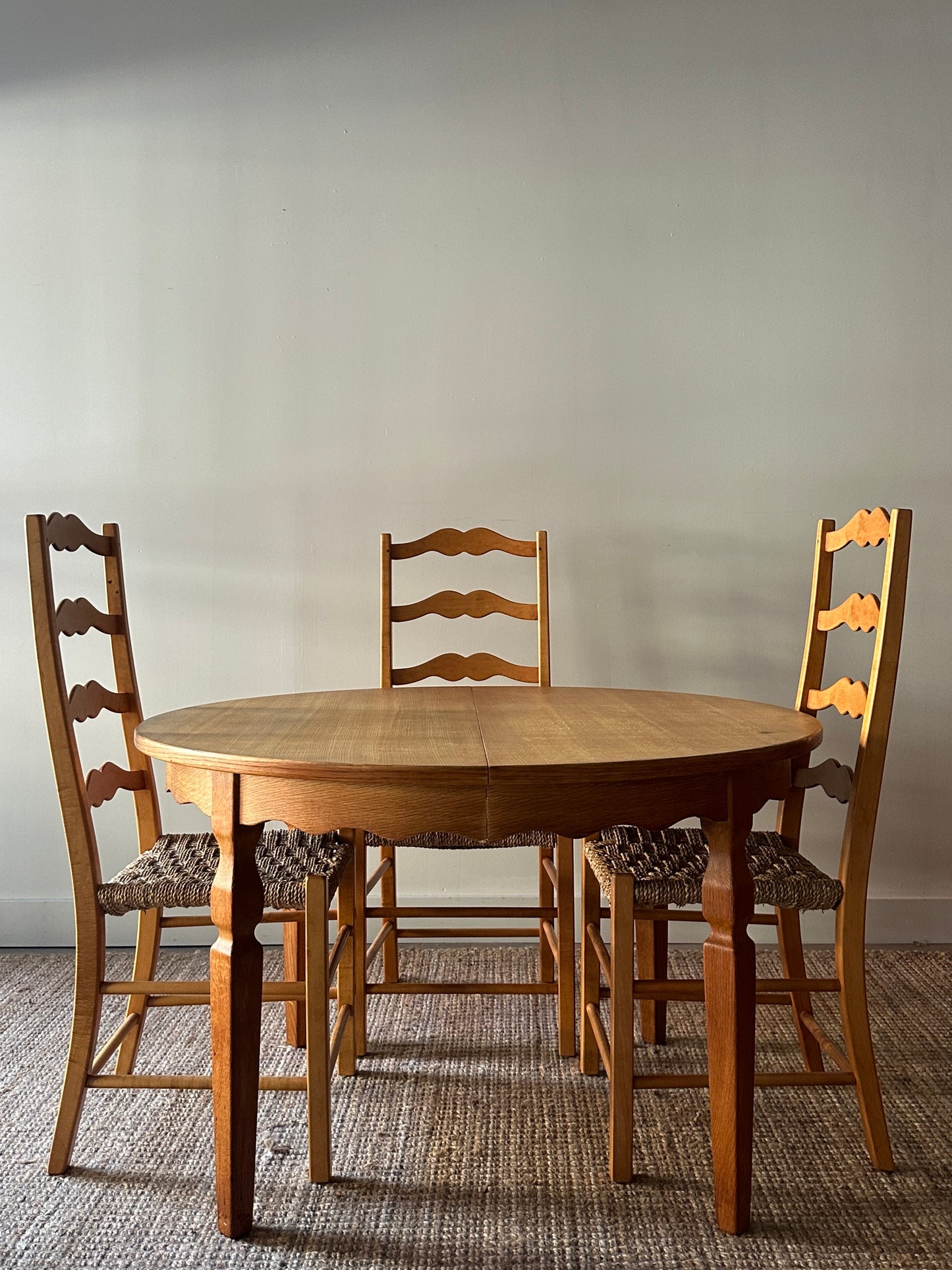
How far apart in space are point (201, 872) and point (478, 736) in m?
0.60

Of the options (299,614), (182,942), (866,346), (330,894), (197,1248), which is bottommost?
(182,942)

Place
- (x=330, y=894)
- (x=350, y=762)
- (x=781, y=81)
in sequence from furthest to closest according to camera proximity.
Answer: (x=781, y=81)
(x=330, y=894)
(x=350, y=762)

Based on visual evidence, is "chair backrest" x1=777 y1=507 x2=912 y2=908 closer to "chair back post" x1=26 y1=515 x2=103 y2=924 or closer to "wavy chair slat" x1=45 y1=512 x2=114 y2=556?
"chair back post" x1=26 y1=515 x2=103 y2=924

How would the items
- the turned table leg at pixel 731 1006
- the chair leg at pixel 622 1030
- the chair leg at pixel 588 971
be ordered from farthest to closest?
the chair leg at pixel 588 971 → the chair leg at pixel 622 1030 → the turned table leg at pixel 731 1006

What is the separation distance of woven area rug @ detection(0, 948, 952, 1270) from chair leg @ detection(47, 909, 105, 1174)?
0.19ft

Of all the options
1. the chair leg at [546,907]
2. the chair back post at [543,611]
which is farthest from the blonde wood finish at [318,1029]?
the chair back post at [543,611]

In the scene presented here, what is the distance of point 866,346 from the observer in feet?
9.40

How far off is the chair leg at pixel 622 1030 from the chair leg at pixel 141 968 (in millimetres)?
927

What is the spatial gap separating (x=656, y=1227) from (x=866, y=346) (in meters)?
2.30

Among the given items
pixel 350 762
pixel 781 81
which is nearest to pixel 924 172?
pixel 781 81

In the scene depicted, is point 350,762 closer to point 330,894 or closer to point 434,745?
point 434,745

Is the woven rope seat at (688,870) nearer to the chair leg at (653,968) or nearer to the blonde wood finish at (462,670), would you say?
the chair leg at (653,968)

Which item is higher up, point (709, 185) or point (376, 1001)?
point (709, 185)

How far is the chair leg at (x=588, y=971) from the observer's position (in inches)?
79.0
